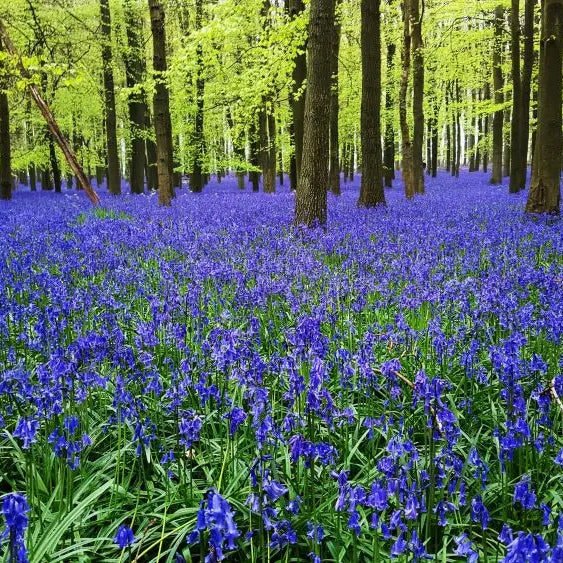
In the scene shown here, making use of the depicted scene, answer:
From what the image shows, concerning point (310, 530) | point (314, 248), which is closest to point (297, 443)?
point (310, 530)

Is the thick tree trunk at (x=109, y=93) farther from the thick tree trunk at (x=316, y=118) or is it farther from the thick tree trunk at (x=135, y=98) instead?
the thick tree trunk at (x=316, y=118)

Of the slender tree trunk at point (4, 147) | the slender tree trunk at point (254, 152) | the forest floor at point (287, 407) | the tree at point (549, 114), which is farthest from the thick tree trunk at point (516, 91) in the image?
the slender tree trunk at point (4, 147)

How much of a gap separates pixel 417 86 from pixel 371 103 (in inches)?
228

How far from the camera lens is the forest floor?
2.10 metres

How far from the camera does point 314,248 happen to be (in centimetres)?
777

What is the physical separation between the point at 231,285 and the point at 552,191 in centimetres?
863

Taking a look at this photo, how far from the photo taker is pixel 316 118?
9.98 metres

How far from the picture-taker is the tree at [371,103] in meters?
13.4

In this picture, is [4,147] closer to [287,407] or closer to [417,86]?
[417,86]

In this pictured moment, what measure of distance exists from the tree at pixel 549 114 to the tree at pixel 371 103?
3.97 meters

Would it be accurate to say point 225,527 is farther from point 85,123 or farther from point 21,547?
point 85,123

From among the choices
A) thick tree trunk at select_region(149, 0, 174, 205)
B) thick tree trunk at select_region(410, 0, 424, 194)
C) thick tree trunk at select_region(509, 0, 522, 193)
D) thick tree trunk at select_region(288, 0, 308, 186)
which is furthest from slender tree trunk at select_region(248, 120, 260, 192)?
thick tree trunk at select_region(509, 0, 522, 193)

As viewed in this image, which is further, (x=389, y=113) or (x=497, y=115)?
(x=389, y=113)

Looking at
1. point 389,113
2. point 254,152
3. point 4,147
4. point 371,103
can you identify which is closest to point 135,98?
point 4,147
